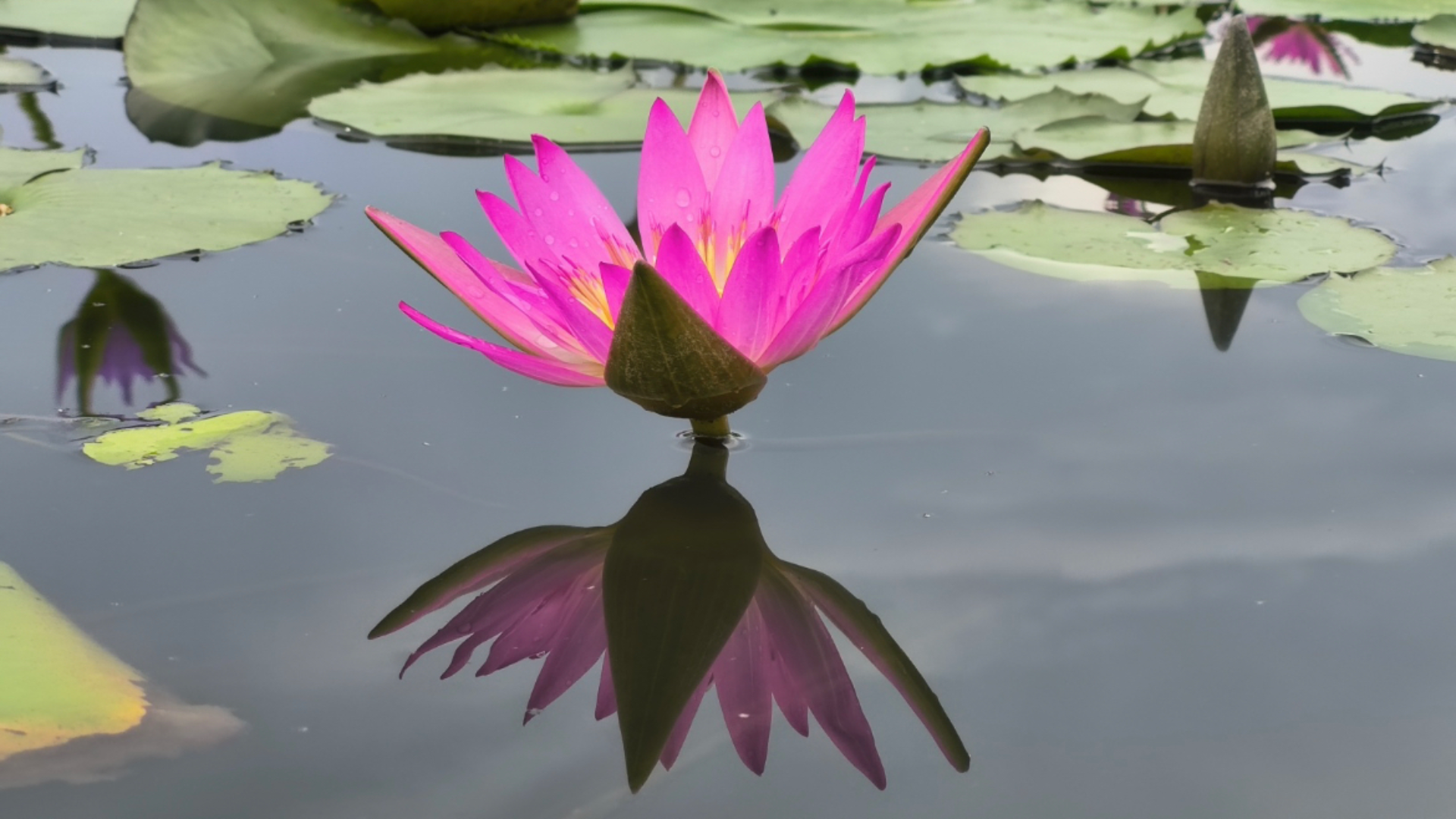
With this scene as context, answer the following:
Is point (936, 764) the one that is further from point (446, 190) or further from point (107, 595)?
point (446, 190)

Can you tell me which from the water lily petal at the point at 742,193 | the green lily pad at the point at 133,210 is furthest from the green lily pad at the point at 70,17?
the water lily petal at the point at 742,193

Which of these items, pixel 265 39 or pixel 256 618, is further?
pixel 265 39

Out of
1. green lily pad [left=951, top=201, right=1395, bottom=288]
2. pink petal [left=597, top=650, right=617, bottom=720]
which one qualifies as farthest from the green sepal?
green lily pad [left=951, top=201, right=1395, bottom=288]

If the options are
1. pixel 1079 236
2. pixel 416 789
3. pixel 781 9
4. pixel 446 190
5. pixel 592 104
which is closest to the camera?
pixel 416 789

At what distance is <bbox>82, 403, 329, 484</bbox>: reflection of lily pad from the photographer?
3.61ft

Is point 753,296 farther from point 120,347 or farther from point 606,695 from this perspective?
point 120,347

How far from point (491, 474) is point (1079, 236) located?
0.96 metres

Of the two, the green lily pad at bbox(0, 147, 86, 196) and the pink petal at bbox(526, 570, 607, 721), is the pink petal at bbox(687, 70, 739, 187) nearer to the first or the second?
the pink petal at bbox(526, 570, 607, 721)

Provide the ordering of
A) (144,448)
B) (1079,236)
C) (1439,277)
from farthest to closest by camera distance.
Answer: (1079,236) → (1439,277) → (144,448)

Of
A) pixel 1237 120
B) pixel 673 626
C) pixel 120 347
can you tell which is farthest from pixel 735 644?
pixel 1237 120

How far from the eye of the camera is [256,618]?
90 centimetres

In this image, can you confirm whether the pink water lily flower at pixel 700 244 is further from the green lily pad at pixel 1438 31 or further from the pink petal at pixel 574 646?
the green lily pad at pixel 1438 31

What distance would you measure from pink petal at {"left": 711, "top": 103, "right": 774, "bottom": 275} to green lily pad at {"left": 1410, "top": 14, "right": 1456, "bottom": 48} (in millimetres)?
2429

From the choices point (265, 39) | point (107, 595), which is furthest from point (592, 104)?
→ point (107, 595)
